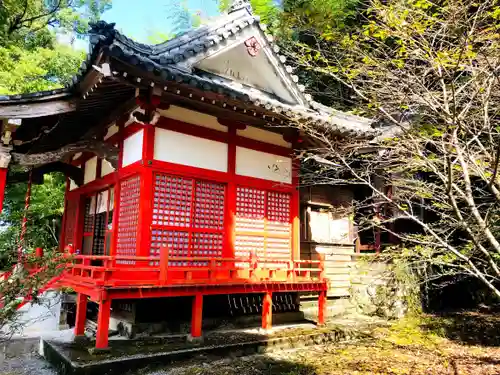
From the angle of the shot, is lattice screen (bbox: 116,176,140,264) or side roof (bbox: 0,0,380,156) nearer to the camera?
side roof (bbox: 0,0,380,156)

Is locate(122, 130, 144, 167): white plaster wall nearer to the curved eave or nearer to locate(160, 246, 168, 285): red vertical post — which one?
the curved eave

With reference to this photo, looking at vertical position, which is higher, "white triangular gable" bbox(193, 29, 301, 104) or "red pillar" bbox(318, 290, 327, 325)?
"white triangular gable" bbox(193, 29, 301, 104)

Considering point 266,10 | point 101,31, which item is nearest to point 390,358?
point 101,31

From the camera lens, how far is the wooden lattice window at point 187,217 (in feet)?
25.8

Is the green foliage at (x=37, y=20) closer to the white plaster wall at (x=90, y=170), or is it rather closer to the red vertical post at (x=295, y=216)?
the white plaster wall at (x=90, y=170)

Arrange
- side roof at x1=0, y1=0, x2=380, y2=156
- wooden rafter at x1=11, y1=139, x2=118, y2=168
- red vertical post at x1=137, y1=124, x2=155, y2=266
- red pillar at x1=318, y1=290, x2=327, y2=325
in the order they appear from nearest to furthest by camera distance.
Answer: side roof at x1=0, y1=0, x2=380, y2=156 → red vertical post at x1=137, y1=124, x2=155, y2=266 → wooden rafter at x1=11, y1=139, x2=118, y2=168 → red pillar at x1=318, y1=290, x2=327, y2=325

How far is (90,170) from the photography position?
35.7 ft

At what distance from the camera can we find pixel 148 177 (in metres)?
7.69

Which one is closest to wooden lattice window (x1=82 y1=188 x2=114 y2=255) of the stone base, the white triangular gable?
the stone base

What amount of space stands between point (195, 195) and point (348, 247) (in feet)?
20.3

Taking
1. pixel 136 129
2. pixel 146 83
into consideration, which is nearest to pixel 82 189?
pixel 136 129

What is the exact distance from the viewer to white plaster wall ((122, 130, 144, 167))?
8055 millimetres

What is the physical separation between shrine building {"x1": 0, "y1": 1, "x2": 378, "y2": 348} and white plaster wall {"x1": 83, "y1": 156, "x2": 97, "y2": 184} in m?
0.06

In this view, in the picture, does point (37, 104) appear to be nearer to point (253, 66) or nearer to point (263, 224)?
point (253, 66)
